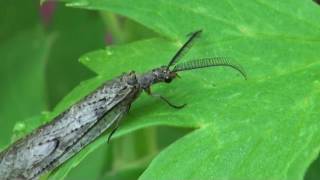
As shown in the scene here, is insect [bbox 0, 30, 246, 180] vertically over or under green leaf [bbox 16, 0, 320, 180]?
under

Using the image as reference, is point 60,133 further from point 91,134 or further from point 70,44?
point 70,44

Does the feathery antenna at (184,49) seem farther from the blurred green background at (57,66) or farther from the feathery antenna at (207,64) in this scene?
the blurred green background at (57,66)

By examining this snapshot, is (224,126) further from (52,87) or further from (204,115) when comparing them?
(52,87)

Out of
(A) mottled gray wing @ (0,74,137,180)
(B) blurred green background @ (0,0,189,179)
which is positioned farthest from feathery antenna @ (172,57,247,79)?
Answer: (B) blurred green background @ (0,0,189,179)

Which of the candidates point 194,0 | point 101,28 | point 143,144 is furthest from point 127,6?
point 101,28

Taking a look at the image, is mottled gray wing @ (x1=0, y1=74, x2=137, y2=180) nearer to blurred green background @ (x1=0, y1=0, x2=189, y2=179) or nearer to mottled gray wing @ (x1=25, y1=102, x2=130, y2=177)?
mottled gray wing @ (x1=25, y1=102, x2=130, y2=177)

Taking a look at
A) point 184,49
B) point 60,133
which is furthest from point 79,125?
point 184,49
